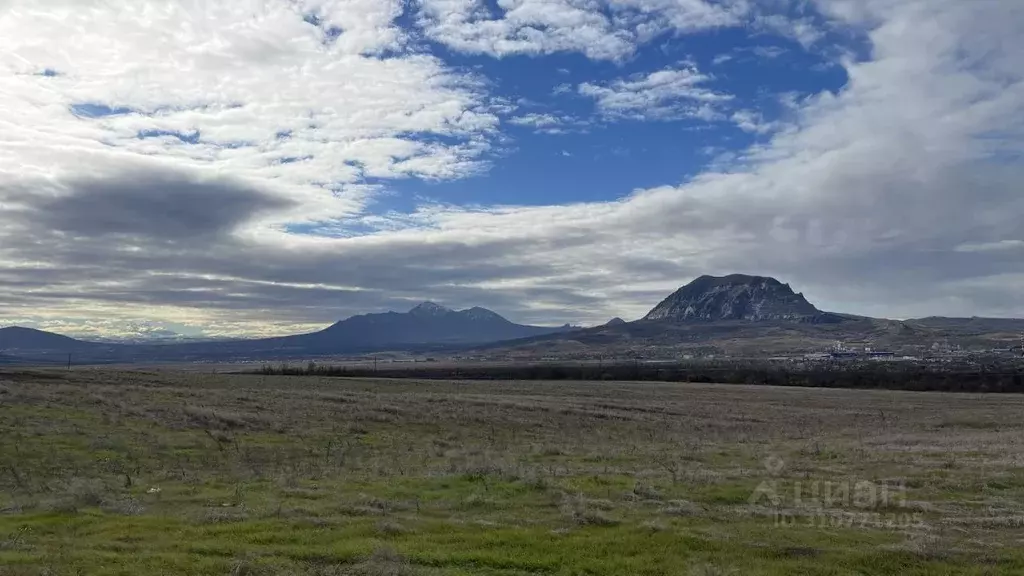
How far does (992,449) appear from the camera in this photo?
2972cm

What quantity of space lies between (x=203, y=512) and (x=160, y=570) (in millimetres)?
4031

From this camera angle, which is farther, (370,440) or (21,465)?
(370,440)

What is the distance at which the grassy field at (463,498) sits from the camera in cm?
1248

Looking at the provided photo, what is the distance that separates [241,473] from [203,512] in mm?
6515

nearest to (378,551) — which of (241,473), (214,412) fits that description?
(241,473)

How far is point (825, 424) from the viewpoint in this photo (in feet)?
163

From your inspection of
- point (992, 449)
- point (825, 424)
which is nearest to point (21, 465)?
point (992, 449)

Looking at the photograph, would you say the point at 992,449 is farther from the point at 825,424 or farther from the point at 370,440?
the point at 370,440

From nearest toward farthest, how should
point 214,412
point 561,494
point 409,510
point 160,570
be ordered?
point 160,570, point 409,510, point 561,494, point 214,412

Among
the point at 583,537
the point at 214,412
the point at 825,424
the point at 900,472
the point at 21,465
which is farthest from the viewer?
the point at 825,424

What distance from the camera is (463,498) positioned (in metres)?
17.7

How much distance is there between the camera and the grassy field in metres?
12.5

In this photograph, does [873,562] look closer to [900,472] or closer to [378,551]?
[378,551]

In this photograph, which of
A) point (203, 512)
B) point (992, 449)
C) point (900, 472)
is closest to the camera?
point (203, 512)
